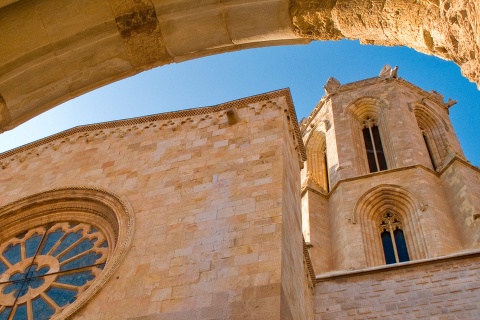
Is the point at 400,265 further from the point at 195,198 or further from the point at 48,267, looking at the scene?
the point at 48,267

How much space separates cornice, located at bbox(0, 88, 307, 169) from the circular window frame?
4.57 ft

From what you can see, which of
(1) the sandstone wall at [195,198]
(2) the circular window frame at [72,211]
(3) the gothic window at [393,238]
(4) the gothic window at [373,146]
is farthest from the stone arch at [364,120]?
(2) the circular window frame at [72,211]

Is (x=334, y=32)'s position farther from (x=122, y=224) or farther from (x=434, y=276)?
(x=434, y=276)

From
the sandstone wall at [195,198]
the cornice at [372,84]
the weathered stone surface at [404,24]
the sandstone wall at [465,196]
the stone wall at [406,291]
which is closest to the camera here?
the weathered stone surface at [404,24]

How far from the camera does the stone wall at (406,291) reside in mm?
9758

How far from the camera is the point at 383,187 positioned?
598 inches

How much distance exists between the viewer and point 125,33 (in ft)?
8.36

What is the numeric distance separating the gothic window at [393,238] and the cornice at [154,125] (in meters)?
5.42

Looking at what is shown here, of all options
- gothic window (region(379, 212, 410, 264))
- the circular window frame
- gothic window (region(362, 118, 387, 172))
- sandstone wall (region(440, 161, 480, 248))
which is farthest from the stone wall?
gothic window (region(362, 118, 387, 172))

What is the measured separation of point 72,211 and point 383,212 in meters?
9.12

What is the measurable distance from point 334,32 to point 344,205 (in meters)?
12.9

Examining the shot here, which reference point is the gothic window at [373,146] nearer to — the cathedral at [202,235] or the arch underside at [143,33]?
the cathedral at [202,235]

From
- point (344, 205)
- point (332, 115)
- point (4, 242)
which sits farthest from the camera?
point (332, 115)

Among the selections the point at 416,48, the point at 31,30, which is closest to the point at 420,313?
the point at 416,48
